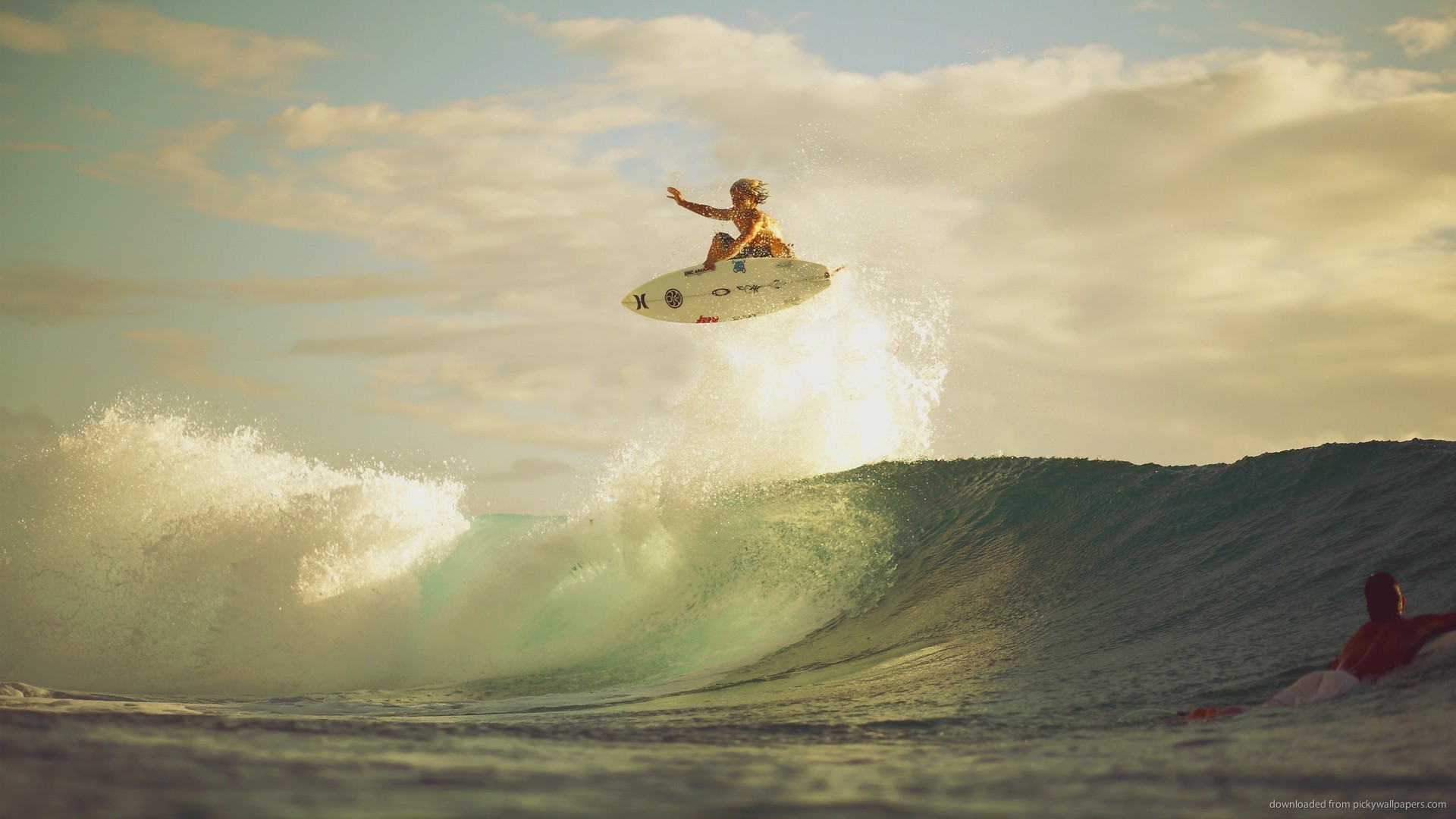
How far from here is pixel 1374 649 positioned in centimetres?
479

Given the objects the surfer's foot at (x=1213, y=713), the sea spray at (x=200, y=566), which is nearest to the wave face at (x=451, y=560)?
the sea spray at (x=200, y=566)

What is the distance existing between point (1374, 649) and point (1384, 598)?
0.86ft

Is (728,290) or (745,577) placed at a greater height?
(728,290)

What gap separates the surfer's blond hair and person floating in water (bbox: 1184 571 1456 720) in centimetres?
841

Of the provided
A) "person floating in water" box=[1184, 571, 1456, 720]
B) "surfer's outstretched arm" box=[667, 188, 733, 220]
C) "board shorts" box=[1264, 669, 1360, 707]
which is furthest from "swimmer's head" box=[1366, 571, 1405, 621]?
"surfer's outstretched arm" box=[667, 188, 733, 220]

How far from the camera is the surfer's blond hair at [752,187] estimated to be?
1198 centimetres

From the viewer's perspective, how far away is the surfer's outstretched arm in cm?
1194

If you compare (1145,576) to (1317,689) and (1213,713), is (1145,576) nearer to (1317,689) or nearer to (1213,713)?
(1317,689)

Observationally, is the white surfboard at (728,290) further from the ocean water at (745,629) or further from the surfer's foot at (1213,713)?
the surfer's foot at (1213,713)

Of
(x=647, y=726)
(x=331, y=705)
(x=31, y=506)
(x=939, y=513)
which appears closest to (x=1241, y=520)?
(x=939, y=513)

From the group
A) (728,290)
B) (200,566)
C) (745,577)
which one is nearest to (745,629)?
(745,577)

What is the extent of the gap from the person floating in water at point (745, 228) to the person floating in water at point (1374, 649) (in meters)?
8.39

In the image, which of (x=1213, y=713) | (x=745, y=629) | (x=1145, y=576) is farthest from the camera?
(x=745, y=629)

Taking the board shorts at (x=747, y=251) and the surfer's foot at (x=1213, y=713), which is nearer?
the surfer's foot at (x=1213, y=713)
